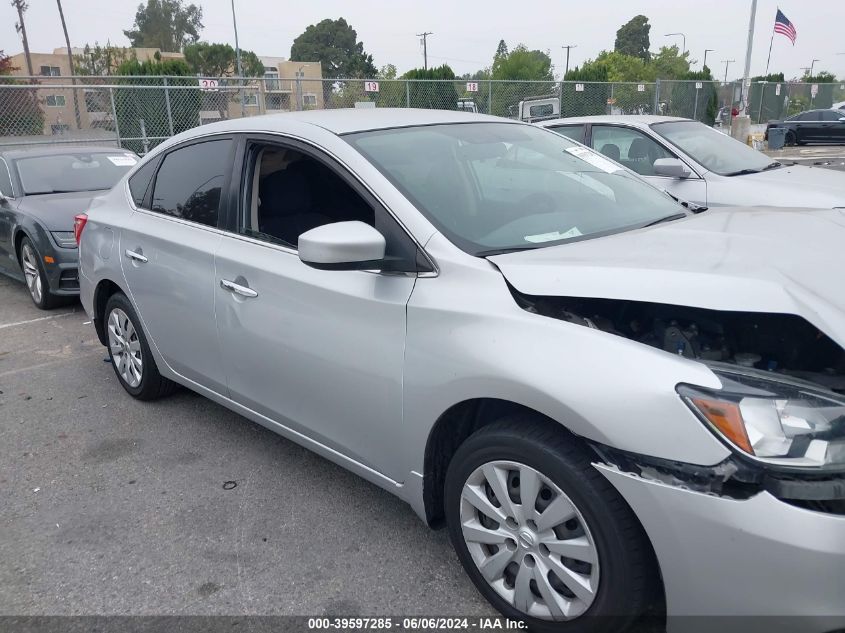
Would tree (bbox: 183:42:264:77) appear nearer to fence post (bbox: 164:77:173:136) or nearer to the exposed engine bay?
fence post (bbox: 164:77:173:136)

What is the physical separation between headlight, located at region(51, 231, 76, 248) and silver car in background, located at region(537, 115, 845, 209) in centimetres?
486

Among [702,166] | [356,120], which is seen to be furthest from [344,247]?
[702,166]

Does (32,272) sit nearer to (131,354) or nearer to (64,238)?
(64,238)

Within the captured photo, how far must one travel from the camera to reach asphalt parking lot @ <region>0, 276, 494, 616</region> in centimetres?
258

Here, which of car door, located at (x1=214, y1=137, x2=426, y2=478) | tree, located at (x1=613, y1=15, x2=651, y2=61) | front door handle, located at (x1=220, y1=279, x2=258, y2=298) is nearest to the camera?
car door, located at (x1=214, y1=137, x2=426, y2=478)

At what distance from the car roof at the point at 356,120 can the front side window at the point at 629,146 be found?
3550mm

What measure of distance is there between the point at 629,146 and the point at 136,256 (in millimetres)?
4868

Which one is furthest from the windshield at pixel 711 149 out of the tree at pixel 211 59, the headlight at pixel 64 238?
the tree at pixel 211 59

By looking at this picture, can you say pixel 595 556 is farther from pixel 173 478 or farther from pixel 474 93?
pixel 474 93

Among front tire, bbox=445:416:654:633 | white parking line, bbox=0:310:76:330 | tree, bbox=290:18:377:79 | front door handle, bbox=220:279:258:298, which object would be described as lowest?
white parking line, bbox=0:310:76:330

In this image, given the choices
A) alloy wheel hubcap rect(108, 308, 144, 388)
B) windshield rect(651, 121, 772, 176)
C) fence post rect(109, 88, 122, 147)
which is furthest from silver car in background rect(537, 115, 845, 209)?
fence post rect(109, 88, 122, 147)

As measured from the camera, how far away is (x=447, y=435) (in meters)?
2.49

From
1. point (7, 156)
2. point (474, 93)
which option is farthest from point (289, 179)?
point (474, 93)

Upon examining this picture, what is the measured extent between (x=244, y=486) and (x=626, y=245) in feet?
6.83
